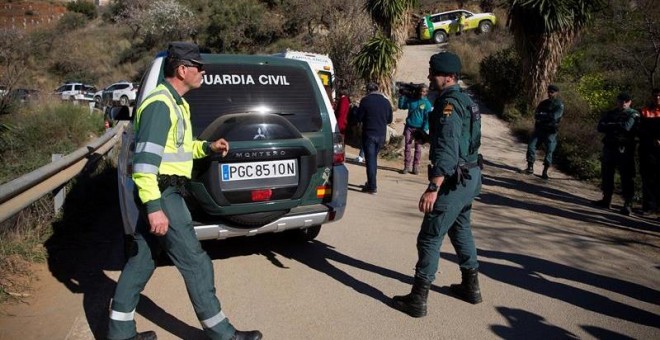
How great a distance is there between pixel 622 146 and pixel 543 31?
321 inches

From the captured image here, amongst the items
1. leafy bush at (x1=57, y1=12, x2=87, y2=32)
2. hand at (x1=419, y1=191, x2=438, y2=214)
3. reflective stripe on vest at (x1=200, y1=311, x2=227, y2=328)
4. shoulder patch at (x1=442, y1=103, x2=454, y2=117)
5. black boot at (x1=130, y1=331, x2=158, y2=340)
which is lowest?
black boot at (x1=130, y1=331, x2=158, y2=340)

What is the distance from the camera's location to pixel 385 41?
1534 cm

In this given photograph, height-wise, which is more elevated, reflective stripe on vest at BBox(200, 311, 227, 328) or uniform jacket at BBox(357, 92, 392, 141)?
uniform jacket at BBox(357, 92, 392, 141)

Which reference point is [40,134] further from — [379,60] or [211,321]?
[211,321]

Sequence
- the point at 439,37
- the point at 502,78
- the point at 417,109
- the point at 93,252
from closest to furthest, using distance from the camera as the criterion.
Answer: the point at 93,252 < the point at 417,109 < the point at 502,78 < the point at 439,37

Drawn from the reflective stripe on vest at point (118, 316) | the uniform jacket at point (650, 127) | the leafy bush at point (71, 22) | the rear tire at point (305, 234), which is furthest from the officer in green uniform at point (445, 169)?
the leafy bush at point (71, 22)

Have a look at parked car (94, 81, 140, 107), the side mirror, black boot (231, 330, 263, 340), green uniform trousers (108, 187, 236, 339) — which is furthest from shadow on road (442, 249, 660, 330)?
parked car (94, 81, 140, 107)

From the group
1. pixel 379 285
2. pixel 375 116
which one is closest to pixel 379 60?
pixel 375 116

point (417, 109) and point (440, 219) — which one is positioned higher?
point (417, 109)

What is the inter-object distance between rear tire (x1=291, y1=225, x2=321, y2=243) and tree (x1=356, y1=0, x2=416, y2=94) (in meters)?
10.3

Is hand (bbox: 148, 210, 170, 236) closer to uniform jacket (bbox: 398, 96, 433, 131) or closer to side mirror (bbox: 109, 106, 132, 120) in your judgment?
side mirror (bbox: 109, 106, 132, 120)

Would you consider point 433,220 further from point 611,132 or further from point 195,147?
point 611,132

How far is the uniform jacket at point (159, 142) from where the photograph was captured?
2953 mm

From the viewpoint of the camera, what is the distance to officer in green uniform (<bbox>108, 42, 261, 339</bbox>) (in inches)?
121
